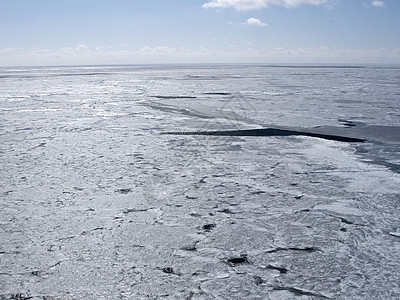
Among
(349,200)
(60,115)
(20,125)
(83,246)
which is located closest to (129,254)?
(83,246)

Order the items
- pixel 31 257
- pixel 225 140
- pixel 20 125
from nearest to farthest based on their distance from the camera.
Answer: pixel 31 257 < pixel 225 140 < pixel 20 125

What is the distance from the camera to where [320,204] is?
9.09 ft

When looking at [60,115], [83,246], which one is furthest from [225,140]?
[60,115]

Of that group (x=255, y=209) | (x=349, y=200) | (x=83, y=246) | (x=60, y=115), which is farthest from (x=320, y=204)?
(x=60, y=115)

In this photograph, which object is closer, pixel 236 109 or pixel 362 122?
pixel 362 122

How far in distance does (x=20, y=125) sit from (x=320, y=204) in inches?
221

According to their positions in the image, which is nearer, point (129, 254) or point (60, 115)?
point (129, 254)

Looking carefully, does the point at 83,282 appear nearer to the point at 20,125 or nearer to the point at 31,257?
the point at 31,257

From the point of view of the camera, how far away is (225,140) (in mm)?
5227

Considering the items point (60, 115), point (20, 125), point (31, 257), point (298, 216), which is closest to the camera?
point (31, 257)

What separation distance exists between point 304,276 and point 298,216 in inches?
31.5

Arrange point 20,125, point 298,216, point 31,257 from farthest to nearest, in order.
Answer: point 20,125
point 298,216
point 31,257

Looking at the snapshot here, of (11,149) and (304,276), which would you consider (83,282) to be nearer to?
(304,276)

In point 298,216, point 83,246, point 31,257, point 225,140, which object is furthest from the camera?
point 225,140
